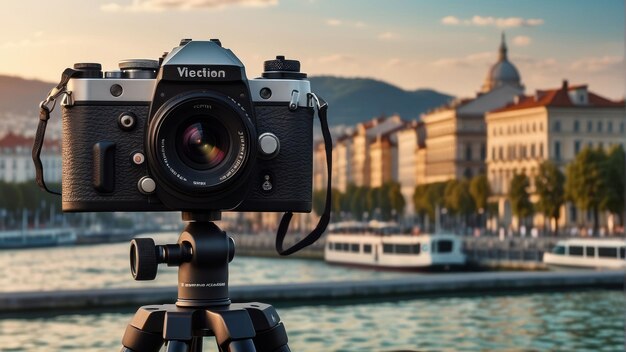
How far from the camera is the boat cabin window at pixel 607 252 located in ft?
132

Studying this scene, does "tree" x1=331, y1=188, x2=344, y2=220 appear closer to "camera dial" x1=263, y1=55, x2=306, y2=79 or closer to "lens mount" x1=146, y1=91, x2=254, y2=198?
"camera dial" x1=263, y1=55, x2=306, y2=79

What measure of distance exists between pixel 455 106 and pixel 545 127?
37.7 feet

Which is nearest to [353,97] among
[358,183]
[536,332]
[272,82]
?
[358,183]

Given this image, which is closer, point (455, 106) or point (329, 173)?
point (329, 173)

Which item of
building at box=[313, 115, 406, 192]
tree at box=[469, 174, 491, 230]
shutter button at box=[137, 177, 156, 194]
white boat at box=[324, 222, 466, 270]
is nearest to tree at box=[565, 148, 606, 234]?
white boat at box=[324, 222, 466, 270]

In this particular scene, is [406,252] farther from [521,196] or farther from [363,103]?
[363,103]

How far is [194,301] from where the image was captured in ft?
9.67

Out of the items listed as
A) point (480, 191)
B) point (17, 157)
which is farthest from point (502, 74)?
point (17, 157)

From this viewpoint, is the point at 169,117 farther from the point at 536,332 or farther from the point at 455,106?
the point at 455,106

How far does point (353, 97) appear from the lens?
11712 cm

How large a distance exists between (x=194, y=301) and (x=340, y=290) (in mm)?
14871

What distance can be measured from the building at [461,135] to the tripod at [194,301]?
74030mm

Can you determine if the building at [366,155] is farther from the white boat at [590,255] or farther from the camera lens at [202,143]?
the camera lens at [202,143]

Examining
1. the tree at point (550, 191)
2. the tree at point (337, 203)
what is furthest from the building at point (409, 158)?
the tree at point (550, 191)
